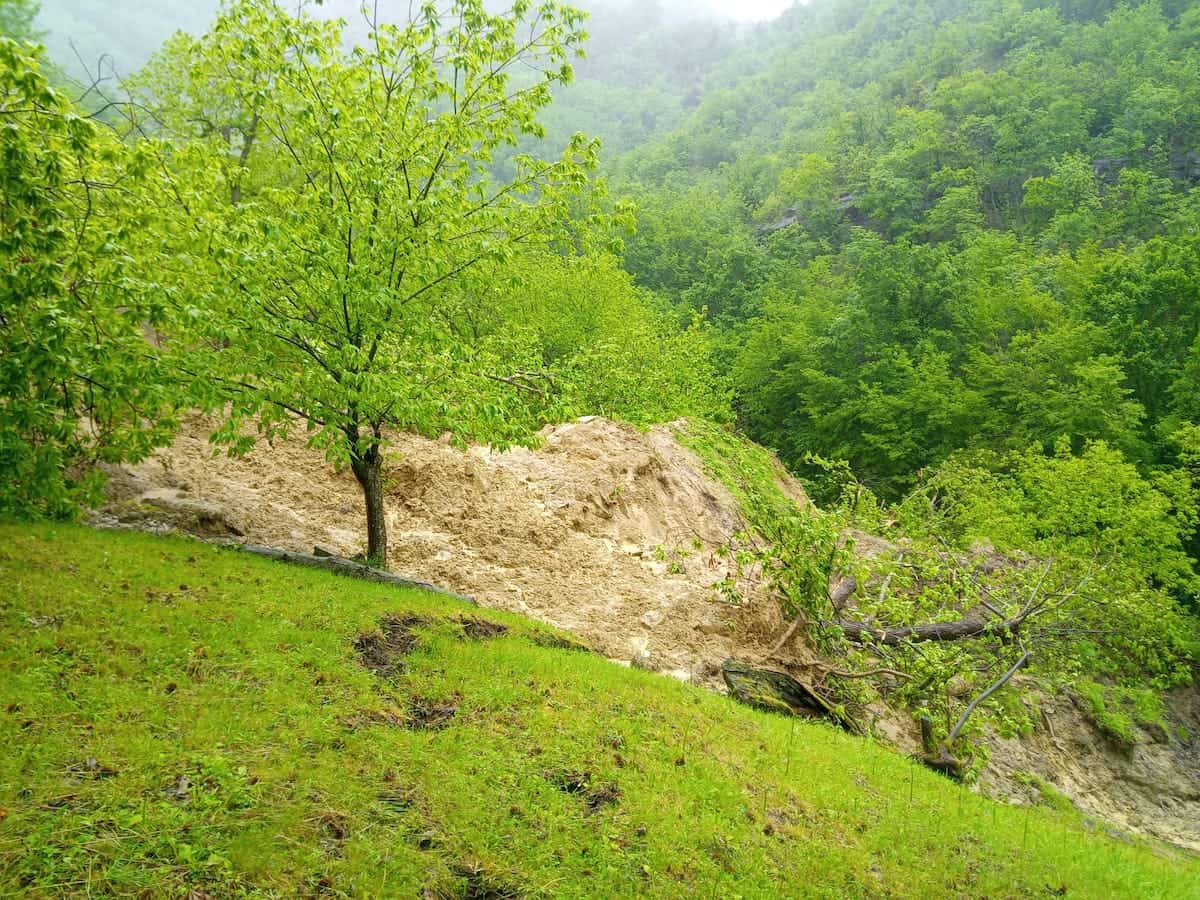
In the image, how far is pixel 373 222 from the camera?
8.89 meters

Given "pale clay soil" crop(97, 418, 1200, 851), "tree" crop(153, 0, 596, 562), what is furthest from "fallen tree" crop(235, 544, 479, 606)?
"tree" crop(153, 0, 596, 562)

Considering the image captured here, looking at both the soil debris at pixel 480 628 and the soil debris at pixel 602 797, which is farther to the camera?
the soil debris at pixel 480 628

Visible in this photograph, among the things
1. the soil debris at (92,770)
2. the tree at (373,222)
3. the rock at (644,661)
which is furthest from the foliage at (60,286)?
the rock at (644,661)

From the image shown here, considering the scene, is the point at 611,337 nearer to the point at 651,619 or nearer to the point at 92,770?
the point at 651,619

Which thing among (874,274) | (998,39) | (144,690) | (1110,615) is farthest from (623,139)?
(144,690)

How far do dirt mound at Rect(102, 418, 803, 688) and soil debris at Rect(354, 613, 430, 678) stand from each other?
3467 millimetres

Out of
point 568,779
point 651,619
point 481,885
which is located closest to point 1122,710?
point 651,619

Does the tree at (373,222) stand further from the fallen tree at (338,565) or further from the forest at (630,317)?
the fallen tree at (338,565)

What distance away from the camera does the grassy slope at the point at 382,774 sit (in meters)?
4.23

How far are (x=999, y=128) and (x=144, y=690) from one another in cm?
7819

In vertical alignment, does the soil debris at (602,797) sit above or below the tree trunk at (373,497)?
below

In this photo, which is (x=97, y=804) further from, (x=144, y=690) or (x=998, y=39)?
(x=998, y=39)

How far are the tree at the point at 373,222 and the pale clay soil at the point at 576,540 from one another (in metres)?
2.56

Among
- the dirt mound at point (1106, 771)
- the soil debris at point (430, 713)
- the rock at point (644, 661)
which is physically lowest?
the dirt mound at point (1106, 771)
